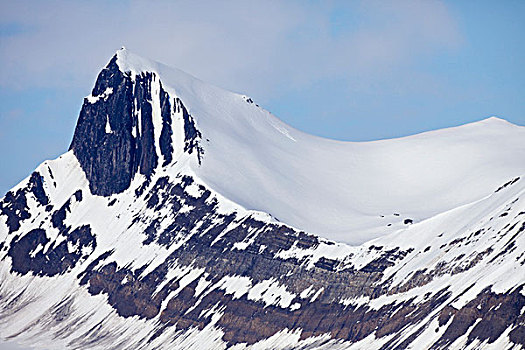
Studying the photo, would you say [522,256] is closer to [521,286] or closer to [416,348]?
[521,286]

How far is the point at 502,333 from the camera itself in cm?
18850

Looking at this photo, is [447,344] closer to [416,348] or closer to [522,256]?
[416,348]

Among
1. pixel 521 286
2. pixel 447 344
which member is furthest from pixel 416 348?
pixel 521 286

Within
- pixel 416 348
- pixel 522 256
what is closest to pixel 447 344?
pixel 416 348

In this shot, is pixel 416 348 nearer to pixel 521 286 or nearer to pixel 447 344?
pixel 447 344

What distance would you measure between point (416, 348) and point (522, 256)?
21001 mm

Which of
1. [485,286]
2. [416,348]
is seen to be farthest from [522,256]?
[416,348]

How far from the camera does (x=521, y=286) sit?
630 feet

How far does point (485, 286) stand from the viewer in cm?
19888

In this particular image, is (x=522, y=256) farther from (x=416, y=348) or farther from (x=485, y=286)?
(x=416, y=348)

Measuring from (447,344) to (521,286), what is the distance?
1359cm

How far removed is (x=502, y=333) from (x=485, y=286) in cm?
1188

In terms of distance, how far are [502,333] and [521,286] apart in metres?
7.97

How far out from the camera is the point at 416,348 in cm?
19812
